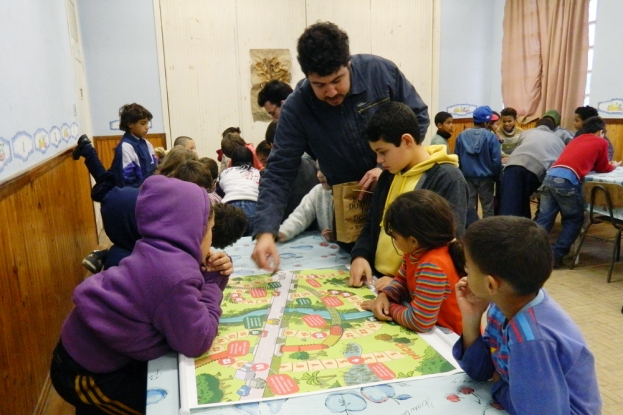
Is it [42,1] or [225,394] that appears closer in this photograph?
[225,394]

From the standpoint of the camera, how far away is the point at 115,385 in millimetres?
1332

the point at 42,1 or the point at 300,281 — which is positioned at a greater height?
the point at 42,1

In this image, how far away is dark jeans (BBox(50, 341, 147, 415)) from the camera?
133 cm

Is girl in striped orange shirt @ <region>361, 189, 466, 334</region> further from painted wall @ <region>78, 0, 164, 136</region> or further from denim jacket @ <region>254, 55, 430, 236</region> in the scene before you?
painted wall @ <region>78, 0, 164, 136</region>

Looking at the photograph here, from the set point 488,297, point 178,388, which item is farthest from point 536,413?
point 178,388

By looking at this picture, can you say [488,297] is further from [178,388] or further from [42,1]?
[42,1]

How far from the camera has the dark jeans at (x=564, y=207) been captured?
4.06 meters

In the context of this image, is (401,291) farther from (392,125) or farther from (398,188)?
(392,125)

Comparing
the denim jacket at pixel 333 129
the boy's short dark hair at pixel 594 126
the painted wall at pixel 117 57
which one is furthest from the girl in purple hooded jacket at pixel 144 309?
the painted wall at pixel 117 57

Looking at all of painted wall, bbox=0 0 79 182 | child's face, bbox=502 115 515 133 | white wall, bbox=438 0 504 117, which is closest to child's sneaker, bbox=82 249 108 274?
painted wall, bbox=0 0 79 182

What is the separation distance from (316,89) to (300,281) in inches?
26.8

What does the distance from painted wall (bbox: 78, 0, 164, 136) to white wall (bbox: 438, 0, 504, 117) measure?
13.1 ft

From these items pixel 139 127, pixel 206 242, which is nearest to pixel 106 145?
pixel 139 127

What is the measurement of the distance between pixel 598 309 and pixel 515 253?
9.53 feet
